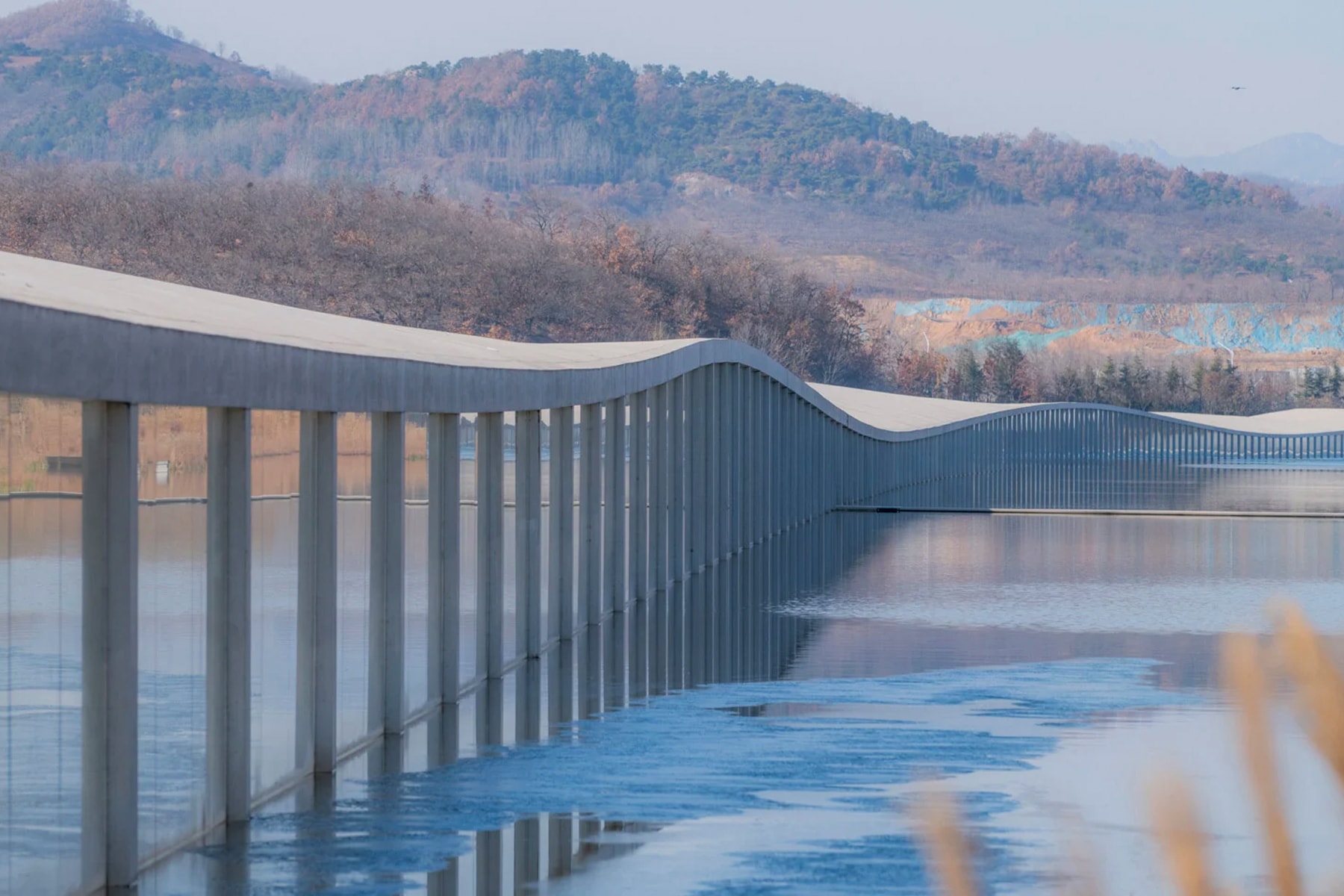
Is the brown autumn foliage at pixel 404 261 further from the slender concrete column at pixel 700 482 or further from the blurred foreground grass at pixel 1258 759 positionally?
the blurred foreground grass at pixel 1258 759

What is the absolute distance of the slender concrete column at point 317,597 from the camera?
861 centimetres

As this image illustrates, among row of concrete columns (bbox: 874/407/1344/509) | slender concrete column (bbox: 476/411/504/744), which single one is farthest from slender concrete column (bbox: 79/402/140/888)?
row of concrete columns (bbox: 874/407/1344/509)

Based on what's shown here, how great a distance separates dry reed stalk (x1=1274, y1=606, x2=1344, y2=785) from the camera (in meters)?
1.40

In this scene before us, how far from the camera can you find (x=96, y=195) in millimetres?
83812

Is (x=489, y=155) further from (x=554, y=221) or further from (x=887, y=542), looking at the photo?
(x=887, y=542)

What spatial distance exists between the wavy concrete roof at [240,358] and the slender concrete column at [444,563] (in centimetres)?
→ 25

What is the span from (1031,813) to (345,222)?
8298 centimetres

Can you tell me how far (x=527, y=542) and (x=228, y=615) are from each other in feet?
17.5

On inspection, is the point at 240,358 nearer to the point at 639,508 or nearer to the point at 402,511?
the point at 402,511

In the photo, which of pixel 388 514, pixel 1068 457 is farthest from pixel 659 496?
pixel 1068 457

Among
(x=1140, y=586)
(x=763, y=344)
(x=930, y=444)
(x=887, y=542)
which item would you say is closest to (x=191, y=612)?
(x=1140, y=586)

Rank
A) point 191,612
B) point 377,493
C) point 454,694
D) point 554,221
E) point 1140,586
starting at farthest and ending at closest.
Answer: point 554,221
point 1140,586
point 454,694
point 377,493
point 191,612

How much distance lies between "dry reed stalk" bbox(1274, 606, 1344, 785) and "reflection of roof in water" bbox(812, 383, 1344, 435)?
121 ft

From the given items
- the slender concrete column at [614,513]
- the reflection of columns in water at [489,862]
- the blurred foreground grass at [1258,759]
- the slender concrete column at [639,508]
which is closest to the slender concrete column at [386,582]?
the reflection of columns in water at [489,862]
